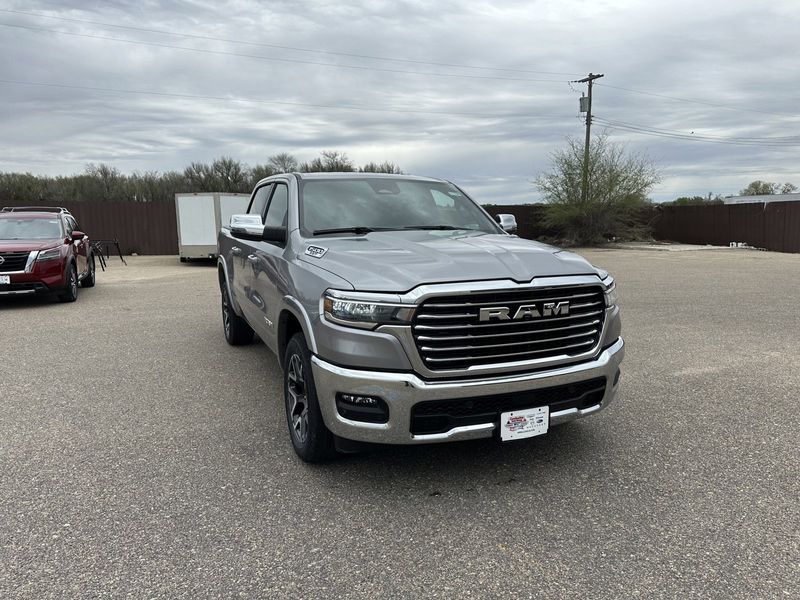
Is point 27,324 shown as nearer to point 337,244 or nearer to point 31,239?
point 31,239

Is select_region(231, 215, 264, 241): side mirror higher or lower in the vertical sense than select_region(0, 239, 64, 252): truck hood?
higher

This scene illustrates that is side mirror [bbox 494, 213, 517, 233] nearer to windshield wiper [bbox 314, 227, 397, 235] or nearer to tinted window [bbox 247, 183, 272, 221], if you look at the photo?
windshield wiper [bbox 314, 227, 397, 235]

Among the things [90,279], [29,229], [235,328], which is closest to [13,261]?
[29,229]

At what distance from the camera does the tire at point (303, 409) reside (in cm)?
334

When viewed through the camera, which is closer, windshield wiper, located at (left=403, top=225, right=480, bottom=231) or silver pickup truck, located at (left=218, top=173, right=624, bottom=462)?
silver pickup truck, located at (left=218, top=173, right=624, bottom=462)

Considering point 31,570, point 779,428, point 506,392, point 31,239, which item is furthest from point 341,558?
point 31,239

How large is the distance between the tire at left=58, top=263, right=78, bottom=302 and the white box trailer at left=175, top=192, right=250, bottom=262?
823 cm

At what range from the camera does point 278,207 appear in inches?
196

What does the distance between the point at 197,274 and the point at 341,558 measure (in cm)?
1488

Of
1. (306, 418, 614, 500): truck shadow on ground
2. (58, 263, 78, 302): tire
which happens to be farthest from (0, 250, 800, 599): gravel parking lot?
(58, 263, 78, 302): tire

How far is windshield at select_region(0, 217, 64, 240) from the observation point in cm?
1043

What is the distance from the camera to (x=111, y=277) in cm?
1573

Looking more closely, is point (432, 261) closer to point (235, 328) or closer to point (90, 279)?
point (235, 328)

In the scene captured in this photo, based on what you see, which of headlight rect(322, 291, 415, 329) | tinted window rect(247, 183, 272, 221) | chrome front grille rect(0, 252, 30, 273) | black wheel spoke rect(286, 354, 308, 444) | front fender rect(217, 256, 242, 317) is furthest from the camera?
chrome front grille rect(0, 252, 30, 273)
